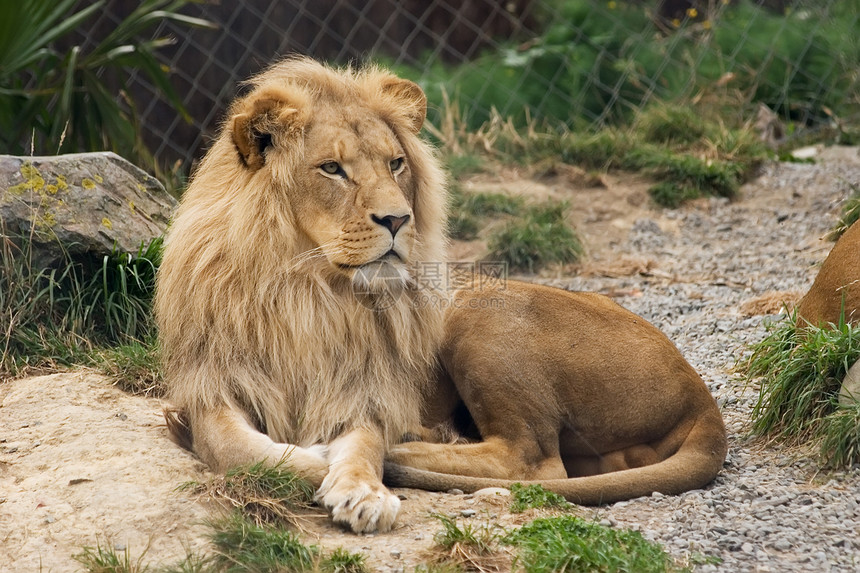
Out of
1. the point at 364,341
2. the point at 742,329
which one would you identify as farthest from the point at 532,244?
the point at 364,341

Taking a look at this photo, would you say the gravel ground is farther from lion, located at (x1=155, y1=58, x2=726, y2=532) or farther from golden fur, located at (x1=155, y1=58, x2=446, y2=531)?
golden fur, located at (x1=155, y1=58, x2=446, y2=531)

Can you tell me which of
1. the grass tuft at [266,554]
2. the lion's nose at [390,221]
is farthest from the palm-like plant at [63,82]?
the grass tuft at [266,554]

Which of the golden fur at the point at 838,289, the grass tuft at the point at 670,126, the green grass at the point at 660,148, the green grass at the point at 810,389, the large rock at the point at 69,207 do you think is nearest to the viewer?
the green grass at the point at 810,389

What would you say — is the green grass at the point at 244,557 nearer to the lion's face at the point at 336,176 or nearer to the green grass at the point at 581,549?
the green grass at the point at 581,549

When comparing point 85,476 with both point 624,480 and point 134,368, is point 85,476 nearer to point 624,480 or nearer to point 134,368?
point 134,368

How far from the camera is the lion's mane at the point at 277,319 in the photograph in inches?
141

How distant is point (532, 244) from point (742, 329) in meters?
1.74

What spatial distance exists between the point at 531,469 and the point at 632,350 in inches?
22.3

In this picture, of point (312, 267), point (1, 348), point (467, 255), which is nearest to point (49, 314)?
point (1, 348)

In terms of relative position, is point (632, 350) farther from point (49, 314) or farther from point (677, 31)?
point (677, 31)

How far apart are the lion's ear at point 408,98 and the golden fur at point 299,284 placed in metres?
0.16

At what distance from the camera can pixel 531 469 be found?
3.69 metres

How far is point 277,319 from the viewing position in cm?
360

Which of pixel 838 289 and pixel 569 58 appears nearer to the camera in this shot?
pixel 838 289
